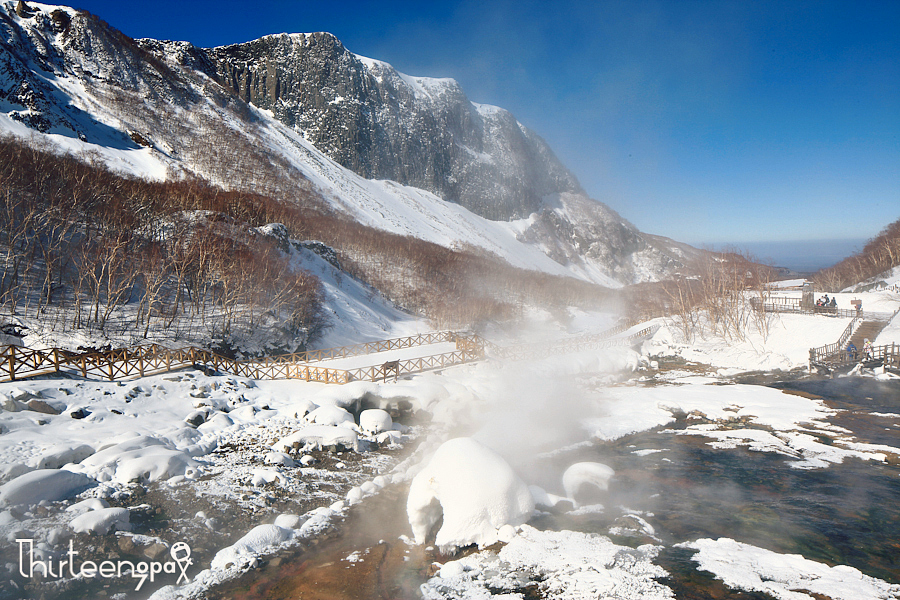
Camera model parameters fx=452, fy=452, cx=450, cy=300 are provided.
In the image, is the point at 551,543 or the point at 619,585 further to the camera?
the point at 551,543

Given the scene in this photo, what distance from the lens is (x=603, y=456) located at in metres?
16.8

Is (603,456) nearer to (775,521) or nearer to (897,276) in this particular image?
(775,521)

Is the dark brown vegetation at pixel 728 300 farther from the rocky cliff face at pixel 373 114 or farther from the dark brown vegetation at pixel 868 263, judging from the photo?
the rocky cliff face at pixel 373 114

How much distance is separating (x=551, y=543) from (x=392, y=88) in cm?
15086

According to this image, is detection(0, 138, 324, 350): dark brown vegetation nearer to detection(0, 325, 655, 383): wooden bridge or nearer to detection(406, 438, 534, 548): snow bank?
detection(0, 325, 655, 383): wooden bridge

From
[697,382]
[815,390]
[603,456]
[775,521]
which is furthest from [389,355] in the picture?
[815,390]

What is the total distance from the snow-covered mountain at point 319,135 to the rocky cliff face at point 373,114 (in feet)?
1.37

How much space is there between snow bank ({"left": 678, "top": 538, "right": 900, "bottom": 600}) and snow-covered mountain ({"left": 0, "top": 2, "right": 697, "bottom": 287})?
88815 millimetres

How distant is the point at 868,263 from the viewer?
65.1 m

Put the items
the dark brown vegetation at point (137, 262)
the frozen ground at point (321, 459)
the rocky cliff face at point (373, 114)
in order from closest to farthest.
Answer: the frozen ground at point (321, 459)
the dark brown vegetation at point (137, 262)
the rocky cliff face at point (373, 114)

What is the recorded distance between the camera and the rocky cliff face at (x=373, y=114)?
127 m

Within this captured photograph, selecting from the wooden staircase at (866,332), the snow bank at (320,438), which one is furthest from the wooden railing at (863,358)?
the snow bank at (320,438)

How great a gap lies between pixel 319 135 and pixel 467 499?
13005cm

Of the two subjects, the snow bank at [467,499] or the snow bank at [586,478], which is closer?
the snow bank at [467,499]
